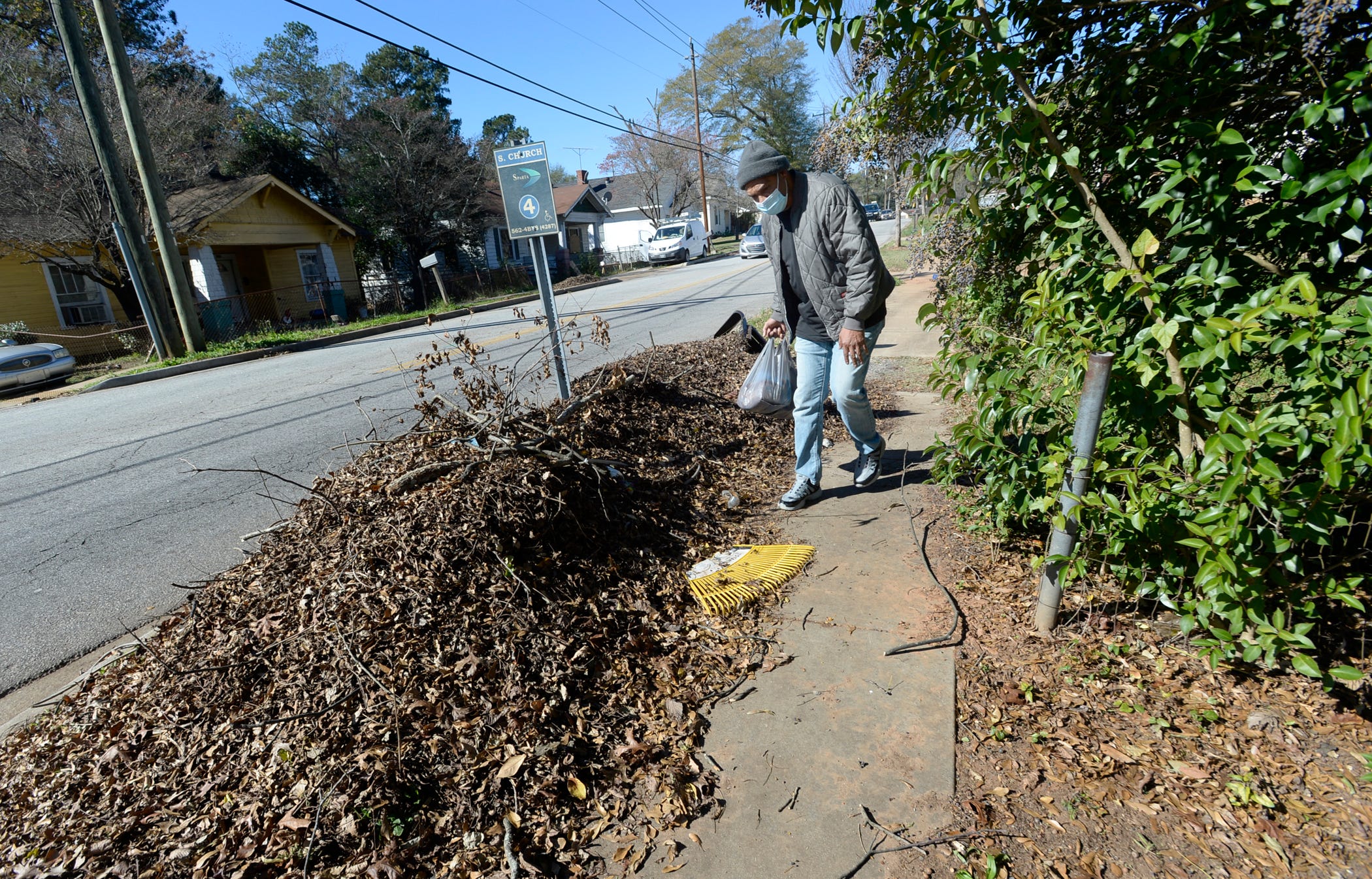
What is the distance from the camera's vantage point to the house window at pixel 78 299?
1795 cm

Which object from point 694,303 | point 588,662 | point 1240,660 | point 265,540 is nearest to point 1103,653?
point 1240,660

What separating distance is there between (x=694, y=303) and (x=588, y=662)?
1401 centimetres

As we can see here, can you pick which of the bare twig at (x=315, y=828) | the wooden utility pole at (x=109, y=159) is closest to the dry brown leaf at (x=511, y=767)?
the bare twig at (x=315, y=828)

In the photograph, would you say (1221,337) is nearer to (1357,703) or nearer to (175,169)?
(1357,703)

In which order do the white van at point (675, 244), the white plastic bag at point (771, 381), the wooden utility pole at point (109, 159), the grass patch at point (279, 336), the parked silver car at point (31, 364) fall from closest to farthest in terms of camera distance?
1. the white plastic bag at point (771, 381)
2. the parked silver car at point (31, 364)
3. the wooden utility pole at point (109, 159)
4. the grass patch at point (279, 336)
5. the white van at point (675, 244)

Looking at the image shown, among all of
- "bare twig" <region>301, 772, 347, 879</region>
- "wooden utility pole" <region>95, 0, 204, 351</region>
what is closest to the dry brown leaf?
"bare twig" <region>301, 772, 347, 879</region>

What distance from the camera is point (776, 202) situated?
3.70 metres

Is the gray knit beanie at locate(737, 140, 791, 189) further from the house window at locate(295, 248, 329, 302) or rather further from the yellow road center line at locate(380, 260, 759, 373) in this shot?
the house window at locate(295, 248, 329, 302)

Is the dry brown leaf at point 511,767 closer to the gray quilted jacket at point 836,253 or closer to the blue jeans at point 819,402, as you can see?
the blue jeans at point 819,402

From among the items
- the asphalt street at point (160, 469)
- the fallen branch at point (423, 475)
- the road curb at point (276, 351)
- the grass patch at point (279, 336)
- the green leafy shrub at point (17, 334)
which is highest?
the green leafy shrub at point (17, 334)

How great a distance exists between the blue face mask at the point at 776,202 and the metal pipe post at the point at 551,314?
1723mm

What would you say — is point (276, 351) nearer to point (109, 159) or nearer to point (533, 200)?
point (109, 159)

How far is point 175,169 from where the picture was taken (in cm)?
1706

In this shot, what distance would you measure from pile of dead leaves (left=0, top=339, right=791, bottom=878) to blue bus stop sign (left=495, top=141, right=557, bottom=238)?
1.94m
